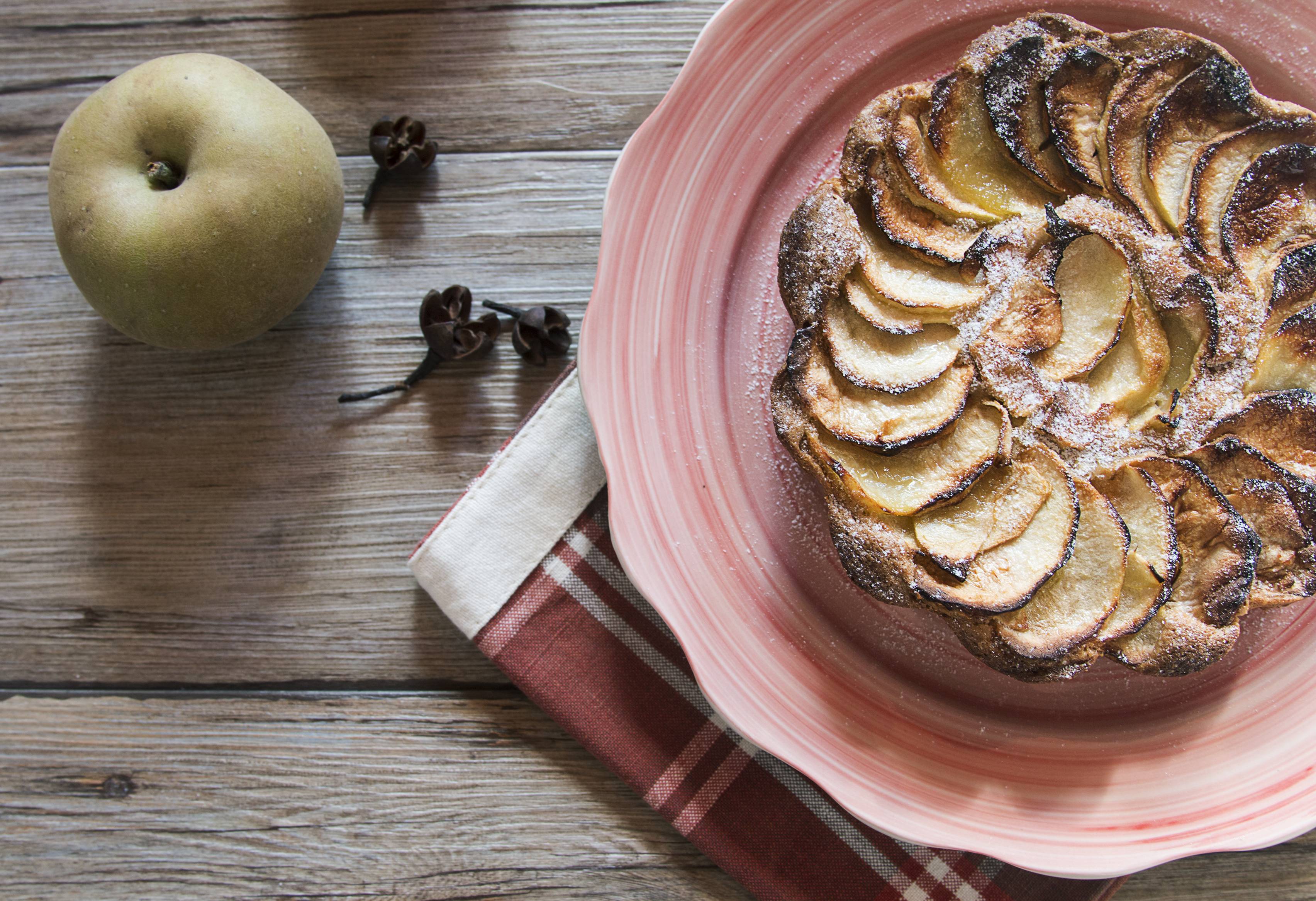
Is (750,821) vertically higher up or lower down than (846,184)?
lower down

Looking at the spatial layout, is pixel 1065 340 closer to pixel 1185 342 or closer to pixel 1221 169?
pixel 1185 342

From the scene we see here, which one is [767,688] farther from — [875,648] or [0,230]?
[0,230]

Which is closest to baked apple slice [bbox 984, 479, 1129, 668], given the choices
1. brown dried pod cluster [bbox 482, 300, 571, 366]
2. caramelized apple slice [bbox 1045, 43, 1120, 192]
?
caramelized apple slice [bbox 1045, 43, 1120, 192]

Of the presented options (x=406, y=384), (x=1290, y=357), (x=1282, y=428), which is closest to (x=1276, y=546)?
(x=1282, y=428)

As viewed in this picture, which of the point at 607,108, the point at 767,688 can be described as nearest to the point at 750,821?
the point at 767,688

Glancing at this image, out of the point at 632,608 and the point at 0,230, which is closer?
the point at 632,608

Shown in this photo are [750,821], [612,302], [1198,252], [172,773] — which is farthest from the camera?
[172,773]

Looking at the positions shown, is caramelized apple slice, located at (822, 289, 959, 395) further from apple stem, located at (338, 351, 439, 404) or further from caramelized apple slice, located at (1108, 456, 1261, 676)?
apple stem, located at (338, 351, 439, 404)
